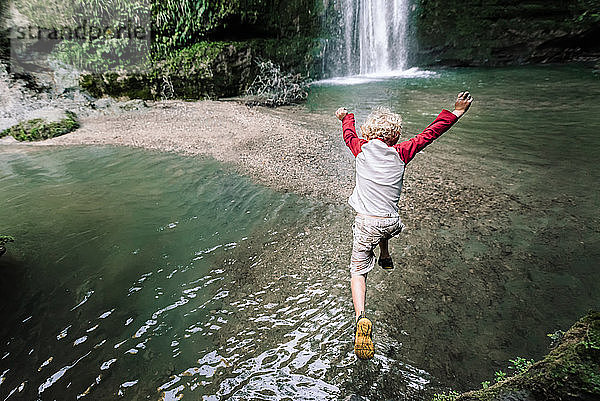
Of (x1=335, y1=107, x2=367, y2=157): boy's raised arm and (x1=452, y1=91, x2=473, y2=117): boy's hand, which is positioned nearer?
(x1=452, y1=91, x2=473, y2=117): boy's hand

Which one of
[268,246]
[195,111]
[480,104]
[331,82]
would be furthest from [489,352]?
[331,82]

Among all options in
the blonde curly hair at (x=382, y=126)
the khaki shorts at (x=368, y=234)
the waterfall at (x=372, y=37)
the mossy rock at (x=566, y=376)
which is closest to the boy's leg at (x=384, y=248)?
the khaki shorts at (x=368, y=234)

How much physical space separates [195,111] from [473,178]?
25.6ft

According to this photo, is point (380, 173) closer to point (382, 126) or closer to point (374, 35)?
point (382, 126)

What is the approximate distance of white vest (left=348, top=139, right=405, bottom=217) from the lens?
8.37ft

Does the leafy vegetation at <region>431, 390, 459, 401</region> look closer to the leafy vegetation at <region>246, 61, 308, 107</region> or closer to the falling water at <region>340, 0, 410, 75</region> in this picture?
the leafy vegetation at <region>246, 61, 308, 107</region>

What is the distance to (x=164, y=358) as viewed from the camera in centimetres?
273

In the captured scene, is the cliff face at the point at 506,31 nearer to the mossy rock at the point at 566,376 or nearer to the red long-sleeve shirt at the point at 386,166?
the red long-sleeve shirt at the point at 386,166

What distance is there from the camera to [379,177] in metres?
2.57

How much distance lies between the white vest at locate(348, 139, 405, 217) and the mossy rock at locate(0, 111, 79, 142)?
9014mm

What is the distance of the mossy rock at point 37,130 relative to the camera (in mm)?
8539

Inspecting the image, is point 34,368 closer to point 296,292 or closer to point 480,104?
point 296,292

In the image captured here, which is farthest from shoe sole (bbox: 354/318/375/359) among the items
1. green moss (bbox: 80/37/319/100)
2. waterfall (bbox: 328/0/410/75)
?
waterfall (bbox: 328/0/410/75)

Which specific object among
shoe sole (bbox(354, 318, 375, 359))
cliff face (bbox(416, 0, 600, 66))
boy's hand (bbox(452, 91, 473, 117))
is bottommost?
shoe sole (bbox(354, 318, 375, 359))
